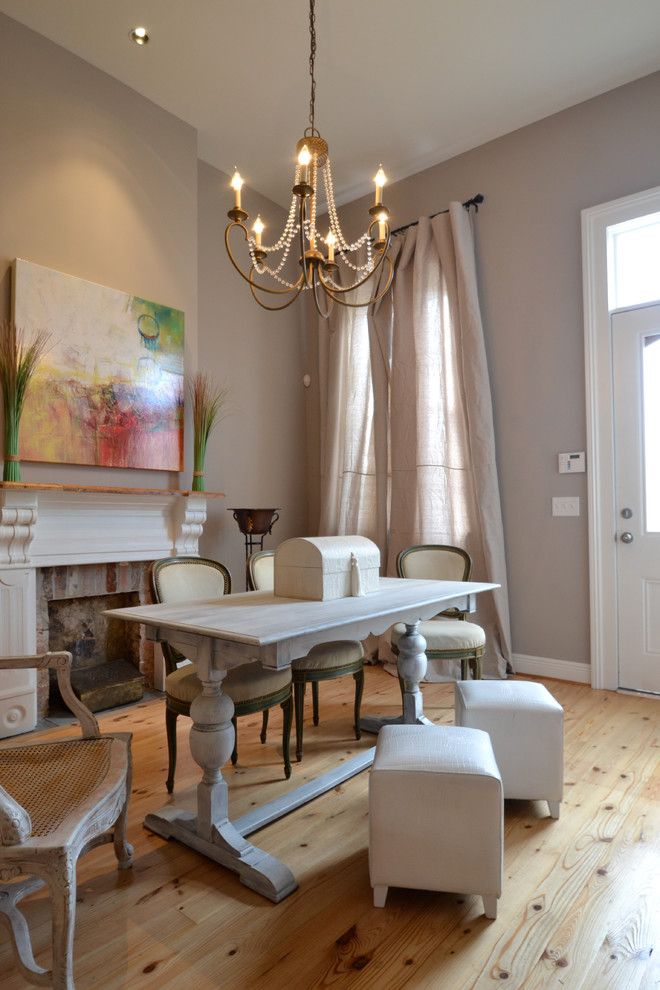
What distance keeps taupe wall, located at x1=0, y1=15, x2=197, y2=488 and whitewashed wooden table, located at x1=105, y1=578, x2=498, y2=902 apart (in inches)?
63.2

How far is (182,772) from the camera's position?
7.75 ft

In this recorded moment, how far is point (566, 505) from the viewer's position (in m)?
3.55

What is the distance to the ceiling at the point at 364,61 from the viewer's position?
2.90 metres

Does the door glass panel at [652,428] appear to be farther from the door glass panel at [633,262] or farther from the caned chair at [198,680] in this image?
the caned chair at [198,680]

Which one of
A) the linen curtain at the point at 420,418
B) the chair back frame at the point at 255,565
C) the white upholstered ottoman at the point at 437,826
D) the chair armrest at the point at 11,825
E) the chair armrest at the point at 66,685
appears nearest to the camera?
the chair armrest at the point at 11,825

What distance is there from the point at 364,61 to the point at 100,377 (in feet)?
7.29

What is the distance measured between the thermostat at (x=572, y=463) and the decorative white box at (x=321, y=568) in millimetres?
1829

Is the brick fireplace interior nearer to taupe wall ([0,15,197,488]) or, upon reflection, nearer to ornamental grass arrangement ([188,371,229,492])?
taupe wall ([0,15,197,488])

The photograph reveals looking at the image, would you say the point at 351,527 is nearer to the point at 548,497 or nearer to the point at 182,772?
the point at 548,497

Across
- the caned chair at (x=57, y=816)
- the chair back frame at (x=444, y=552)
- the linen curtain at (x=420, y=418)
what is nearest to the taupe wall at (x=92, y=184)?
the linen curtain at (x=420, y=418)

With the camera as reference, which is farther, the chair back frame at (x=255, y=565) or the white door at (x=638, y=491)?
the white door at (x=638, y=491)

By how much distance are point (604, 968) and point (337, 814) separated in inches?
36.0

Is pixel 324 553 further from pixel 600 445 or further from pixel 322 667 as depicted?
pixel 600 445

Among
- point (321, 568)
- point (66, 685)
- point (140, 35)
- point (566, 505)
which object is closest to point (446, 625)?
point (321, 568)
